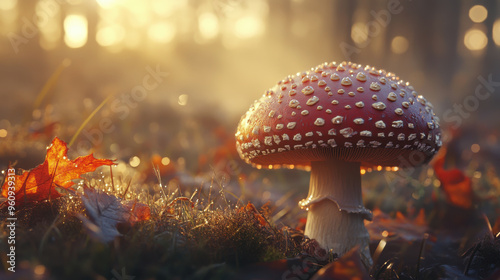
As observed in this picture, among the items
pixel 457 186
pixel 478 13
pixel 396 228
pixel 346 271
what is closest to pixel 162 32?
pixel 478 13

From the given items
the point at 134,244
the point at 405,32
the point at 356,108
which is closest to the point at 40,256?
the point at 134,244

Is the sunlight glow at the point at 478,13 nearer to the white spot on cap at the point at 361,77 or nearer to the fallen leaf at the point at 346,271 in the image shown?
the white spot on cap at the point at 361,77

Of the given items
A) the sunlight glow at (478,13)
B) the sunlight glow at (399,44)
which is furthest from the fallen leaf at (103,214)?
the sunlight glow at (399,44)

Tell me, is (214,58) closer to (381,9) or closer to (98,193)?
(381,9)

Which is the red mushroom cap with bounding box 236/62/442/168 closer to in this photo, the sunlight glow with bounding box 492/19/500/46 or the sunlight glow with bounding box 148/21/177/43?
the sunlight glow with bounding box 148/21/177/43

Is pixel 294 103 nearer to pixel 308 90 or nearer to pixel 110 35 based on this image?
pixel 308 90

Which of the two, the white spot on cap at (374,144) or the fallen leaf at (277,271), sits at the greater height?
the white spot on cap at (374,144)
